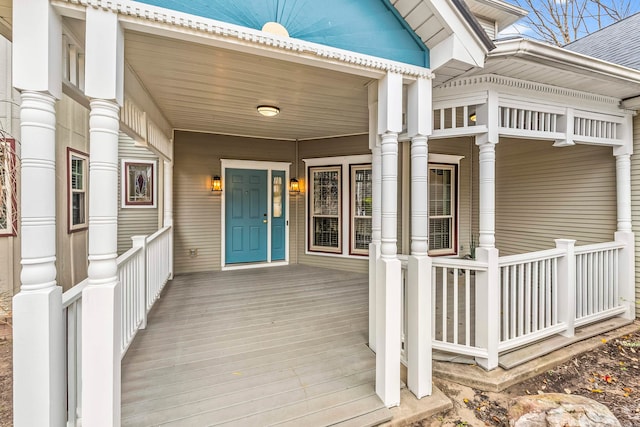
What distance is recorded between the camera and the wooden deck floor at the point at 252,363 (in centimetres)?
206

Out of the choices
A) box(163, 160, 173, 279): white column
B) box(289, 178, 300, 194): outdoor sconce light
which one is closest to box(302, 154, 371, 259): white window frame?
box(289, 178, 300, 194): outdoor sconce light

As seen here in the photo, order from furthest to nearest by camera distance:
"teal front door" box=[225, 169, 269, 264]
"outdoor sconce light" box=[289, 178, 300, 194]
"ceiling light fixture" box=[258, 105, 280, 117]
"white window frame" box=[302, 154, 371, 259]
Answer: "outdoor sconce light" box=[289, 178, 300, 194]
"teal front door" box=[225, 169, 269, 264]
"white window frame" box=[302, 154, 371, 259]
"ceiling light fixture" box=[258, 105, 280, 117]

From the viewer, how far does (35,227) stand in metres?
1.44

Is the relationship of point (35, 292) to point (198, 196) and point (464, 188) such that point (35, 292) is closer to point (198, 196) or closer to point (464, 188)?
point (198, 196)

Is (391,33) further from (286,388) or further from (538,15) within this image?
(538,15)

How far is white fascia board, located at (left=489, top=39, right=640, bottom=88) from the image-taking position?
8.18 ft

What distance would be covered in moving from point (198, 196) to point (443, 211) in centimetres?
485

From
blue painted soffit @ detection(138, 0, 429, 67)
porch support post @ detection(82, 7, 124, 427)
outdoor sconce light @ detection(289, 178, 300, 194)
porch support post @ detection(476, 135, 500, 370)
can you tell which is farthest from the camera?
outdoor sconce light @ detection(289, 178, 300, 194)

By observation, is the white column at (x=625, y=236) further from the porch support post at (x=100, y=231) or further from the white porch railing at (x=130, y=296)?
the white porch railing at (x=130, y=296)

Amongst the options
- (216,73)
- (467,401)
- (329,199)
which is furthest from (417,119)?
(329,199)

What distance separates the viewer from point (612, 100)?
11.6ft

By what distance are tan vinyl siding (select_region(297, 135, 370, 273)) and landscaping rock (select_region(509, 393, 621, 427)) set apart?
3.78 metres

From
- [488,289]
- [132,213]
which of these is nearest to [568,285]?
[488,289]

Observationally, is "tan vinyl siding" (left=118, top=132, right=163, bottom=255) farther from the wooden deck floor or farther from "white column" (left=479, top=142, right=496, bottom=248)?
"white column" (left=479, top=142, right=496, bottom=248)
